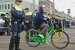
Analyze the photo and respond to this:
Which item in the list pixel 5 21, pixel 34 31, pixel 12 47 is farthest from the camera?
pixel 5 21

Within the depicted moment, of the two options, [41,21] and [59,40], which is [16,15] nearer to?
[41,21]

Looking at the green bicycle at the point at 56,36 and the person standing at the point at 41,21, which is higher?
the person standing at the point at 41,21

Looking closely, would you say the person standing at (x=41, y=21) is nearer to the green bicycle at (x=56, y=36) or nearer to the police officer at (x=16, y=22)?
the green bicycle at (x=56, y=36)

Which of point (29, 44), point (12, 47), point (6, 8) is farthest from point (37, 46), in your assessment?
point (6, 8)

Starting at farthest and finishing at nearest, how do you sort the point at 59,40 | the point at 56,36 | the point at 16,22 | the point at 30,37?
1. the point at 30,37
2. the point at 59,40
3. the point at 56,36
4. the point at 16,22

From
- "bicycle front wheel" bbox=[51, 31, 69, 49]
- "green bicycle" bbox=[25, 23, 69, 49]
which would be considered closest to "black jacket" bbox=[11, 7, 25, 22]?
"green bicycle" bbox=[25, 23, 69, 49]

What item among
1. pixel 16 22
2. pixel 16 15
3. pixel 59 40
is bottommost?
pixel 59 40

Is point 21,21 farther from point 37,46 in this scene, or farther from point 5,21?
point 5,21

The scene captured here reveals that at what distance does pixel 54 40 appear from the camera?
35.8 ft

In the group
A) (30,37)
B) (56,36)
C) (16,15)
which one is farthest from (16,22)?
(30,37)

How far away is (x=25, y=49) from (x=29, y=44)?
0.93 meters

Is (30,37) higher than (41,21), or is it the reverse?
(41,21)

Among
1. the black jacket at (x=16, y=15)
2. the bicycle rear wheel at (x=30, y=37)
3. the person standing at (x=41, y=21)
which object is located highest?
the black jacket at (x=16, y=15)

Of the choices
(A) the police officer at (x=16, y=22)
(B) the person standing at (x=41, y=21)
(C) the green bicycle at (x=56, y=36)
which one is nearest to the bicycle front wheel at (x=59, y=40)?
(C) the green bicycle at (x=56, y=36)
